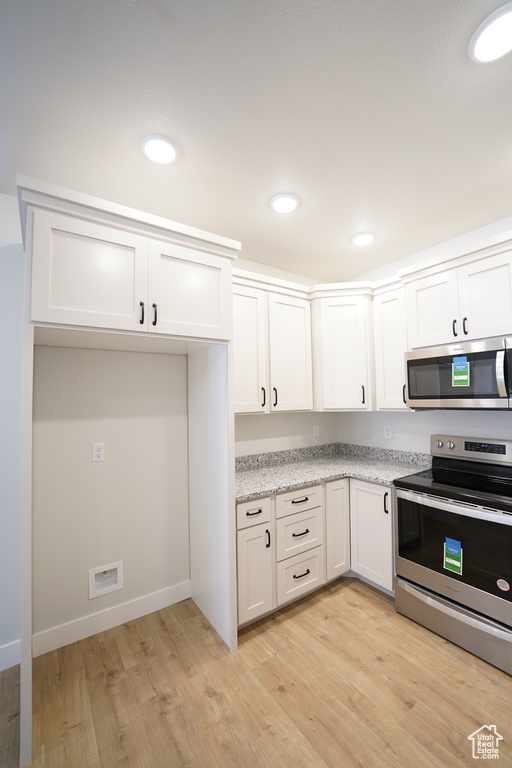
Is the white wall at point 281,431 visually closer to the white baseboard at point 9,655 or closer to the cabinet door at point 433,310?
the cabinet door at point 433,310

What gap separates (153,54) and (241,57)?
12.4 inches

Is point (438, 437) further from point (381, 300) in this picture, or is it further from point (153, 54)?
point (153, 54)

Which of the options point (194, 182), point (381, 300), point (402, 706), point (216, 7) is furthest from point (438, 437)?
point (216, 7)

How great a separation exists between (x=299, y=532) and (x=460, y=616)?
1.00 m

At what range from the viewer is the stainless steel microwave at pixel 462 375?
1.81 meters

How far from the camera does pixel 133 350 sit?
215cm

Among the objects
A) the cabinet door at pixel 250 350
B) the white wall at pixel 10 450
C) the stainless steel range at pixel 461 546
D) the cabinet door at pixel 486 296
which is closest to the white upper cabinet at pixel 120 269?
the cabinet door at pixel 250 350

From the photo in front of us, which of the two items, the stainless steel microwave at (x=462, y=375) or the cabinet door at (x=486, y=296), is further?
the cabinet door at (x=486, y=296)

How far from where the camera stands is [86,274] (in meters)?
1.45

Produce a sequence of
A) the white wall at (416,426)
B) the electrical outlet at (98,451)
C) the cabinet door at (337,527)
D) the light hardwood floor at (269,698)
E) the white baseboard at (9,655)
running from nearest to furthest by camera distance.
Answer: the light hardwood floor at (269,698)
the white baseboard at (9,655)
the electrical outlet at (98,451)
the white wall at (416,426)
the cabinet door at (337,527)

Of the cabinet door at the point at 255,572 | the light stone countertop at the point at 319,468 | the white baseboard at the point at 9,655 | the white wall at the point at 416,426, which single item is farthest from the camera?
the white wall at the point at 416,426

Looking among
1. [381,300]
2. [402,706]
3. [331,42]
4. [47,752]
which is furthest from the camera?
[381,300]

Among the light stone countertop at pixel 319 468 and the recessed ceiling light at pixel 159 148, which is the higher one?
the recessed ceiling light at pixel 159 148

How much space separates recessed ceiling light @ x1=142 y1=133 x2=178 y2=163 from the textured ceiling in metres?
0.04
